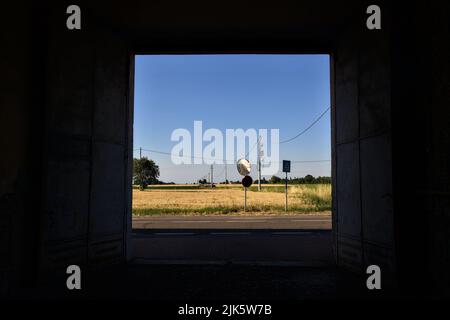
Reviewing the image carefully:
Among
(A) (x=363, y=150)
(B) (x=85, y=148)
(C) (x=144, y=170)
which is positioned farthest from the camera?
(C) (x=144, y=170)

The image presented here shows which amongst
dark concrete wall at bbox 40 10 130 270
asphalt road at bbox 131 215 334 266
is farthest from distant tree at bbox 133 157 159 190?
dark concrete wall at bbox 40 10 130 270

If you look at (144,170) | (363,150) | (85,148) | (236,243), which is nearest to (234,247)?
(236,243)

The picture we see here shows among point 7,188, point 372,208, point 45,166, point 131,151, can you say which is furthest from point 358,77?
point 7,188

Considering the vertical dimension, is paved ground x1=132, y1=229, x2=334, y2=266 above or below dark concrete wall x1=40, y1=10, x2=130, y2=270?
below

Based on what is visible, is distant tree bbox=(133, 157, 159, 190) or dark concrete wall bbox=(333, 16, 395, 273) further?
distant tree bbox=(133, 157, 159, 190)

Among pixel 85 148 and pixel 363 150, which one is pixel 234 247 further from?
pixel 85 148

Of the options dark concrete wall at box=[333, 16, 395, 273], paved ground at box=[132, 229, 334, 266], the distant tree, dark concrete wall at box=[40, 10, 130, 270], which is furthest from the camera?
the distant tree

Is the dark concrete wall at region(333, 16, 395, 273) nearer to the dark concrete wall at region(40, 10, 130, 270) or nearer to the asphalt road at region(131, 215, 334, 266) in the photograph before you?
the asphalt road at region(131, 215, 334, 266)

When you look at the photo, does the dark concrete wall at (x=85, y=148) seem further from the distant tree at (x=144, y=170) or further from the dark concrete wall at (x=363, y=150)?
the distant tree at (x=144, y=170)

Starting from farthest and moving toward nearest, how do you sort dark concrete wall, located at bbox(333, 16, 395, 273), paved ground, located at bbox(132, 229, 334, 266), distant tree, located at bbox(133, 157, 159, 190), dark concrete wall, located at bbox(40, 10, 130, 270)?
distant tree, located at bbox(133, 157, 159, 190) < paved ground, located at bbox(132, 229, 334, 266) < dark concrete wall, located at bbox(40, 10, 130, 270) < dark concrete wall, located at bbox(333, 16, 395, 273)

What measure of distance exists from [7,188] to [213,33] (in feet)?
15.7

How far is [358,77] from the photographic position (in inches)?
253

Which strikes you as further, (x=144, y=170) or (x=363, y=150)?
(x=144, y=170)

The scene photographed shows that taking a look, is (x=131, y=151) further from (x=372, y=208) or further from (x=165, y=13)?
(x=372, y=208)
